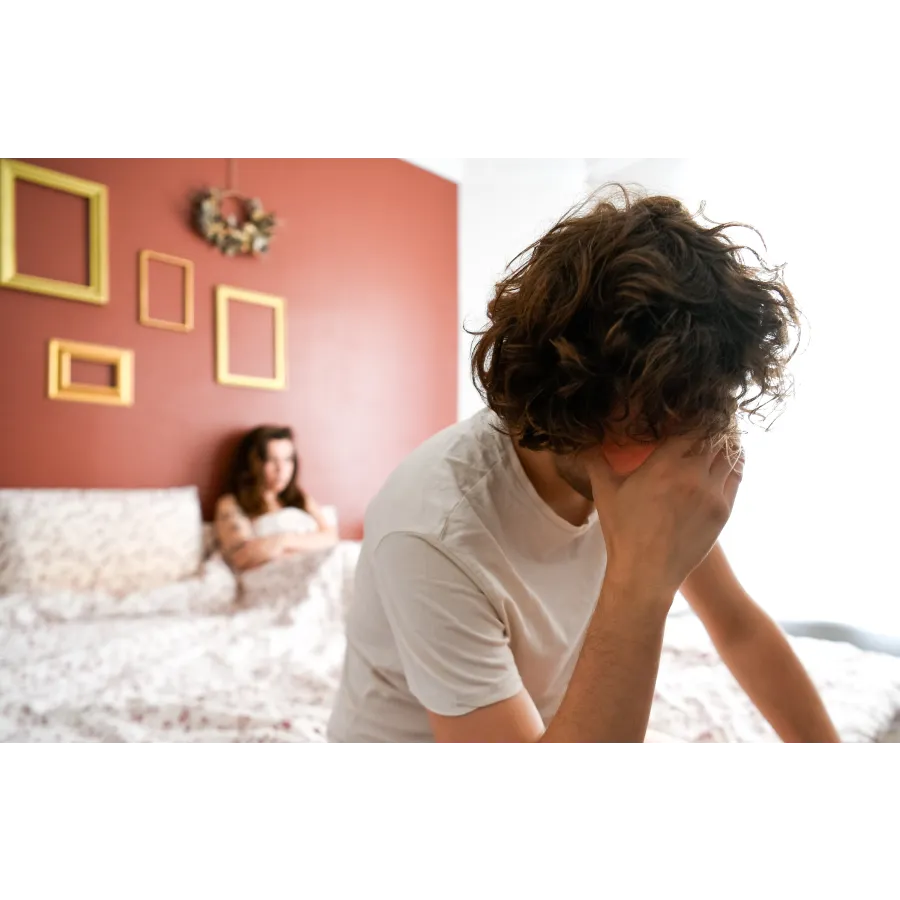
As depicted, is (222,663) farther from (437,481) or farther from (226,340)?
(226,340)

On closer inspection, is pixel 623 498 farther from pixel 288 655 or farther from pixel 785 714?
pixel 288 655

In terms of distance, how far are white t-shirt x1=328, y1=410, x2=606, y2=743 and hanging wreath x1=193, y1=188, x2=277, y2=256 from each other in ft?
5.25

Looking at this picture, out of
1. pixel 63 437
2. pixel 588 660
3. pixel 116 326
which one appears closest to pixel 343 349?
pixel 116 326

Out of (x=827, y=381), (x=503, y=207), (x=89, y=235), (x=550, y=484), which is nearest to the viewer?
(x=550, y=484)

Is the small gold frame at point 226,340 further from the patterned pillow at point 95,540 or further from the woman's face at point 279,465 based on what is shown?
the patterned pillow at point 95,540

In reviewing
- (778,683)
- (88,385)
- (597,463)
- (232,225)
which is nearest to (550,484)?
(597,463)

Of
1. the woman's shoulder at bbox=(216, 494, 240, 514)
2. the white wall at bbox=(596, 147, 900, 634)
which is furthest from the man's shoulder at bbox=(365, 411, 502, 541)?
the woman's shoulder at bbox=(216, 494, 240, 514)

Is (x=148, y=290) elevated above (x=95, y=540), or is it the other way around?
(x=148, y=290)

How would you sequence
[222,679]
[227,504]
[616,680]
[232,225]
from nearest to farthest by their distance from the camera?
[616,680] < [222,679] < [227,504] < [232,225]

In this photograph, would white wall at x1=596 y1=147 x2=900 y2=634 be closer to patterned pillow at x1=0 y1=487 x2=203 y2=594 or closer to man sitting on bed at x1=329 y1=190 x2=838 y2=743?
man sitting on bed at x1=329 y1=190 x2=838 y2=743

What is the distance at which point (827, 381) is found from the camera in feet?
2.88

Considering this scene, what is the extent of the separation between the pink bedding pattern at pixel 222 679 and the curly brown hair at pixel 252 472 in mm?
447

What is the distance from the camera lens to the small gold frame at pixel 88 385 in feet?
5.69

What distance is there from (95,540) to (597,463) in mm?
1396
